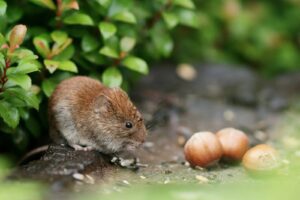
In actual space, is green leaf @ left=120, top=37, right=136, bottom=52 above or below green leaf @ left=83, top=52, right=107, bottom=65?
→ above

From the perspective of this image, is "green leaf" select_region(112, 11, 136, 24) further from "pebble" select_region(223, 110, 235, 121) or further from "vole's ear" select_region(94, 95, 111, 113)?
"pebble" select_region(223, 110, 235, 121)

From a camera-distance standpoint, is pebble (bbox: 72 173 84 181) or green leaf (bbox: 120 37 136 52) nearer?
pebble (bbox: 72 173 84 181)

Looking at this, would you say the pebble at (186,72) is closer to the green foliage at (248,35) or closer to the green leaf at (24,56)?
the green foliage at (248,35)

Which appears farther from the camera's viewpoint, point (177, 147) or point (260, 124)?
point (260, 124)

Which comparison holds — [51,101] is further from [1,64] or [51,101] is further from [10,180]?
[10,180]

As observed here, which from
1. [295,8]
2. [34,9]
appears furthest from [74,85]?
[295,8]

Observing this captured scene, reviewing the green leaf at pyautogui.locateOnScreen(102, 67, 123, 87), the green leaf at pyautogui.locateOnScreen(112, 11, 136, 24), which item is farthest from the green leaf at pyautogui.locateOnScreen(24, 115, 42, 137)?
the green leaf at pyautogui.locateOnScreen(112, 11, 136, 24)

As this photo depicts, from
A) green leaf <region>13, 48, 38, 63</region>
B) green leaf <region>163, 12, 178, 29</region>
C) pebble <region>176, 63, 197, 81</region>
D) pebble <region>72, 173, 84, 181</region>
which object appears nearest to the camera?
pebble <region>72, 173, 84, 181</region>
